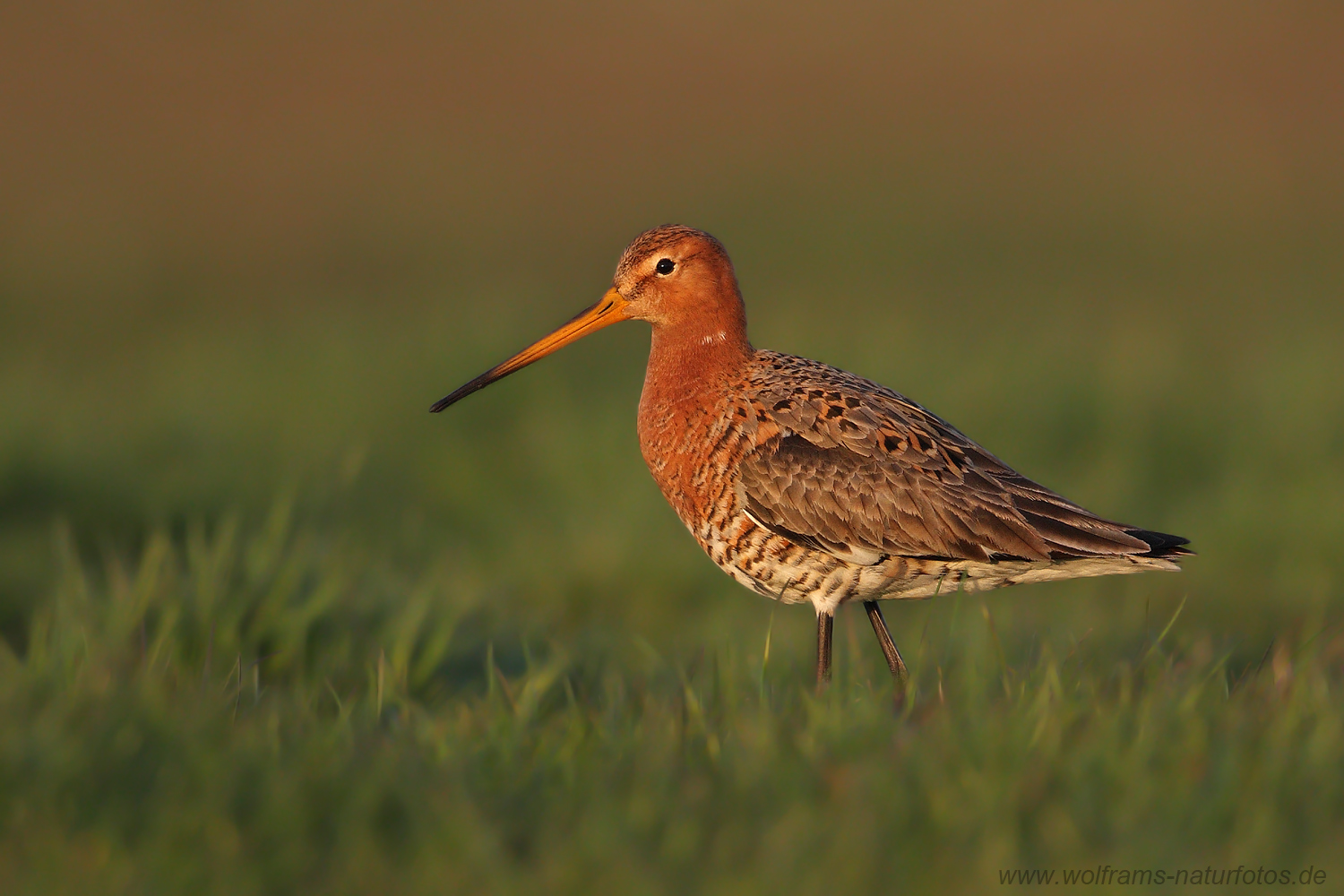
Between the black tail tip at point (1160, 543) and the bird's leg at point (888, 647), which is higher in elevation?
the black tail tip at point (1160, 543)

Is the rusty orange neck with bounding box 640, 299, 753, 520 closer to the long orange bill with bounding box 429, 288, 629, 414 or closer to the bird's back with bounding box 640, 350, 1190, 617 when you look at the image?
the bird's back with bounding box 640, 350, 1190, 617

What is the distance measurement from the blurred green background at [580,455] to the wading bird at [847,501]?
39 centimetres

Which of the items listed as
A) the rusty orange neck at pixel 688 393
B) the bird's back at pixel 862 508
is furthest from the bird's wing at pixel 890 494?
the rusty orange neck at pixel 688 393

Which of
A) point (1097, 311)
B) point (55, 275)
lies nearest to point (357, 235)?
point (55, 275)

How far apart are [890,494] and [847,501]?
0.57ft

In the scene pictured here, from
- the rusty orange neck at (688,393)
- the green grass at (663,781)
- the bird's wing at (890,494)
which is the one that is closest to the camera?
the green grass at (663,781)

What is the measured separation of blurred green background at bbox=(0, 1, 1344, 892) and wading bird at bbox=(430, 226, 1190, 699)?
15.4 inches

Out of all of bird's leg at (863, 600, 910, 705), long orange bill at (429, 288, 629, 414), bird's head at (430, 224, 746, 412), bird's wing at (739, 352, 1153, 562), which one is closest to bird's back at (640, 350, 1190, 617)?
bird's wing at (739, 352, 1153, 562)

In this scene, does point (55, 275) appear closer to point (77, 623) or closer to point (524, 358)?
point (524, 358)

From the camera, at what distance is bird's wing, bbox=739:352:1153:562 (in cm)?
559

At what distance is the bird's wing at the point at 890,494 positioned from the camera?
5586mm

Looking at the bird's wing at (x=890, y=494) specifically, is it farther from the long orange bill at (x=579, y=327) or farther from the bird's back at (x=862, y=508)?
the long orange bill at (x=579, y=327)

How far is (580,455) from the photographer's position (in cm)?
953

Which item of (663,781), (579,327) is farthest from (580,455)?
(663,781)
